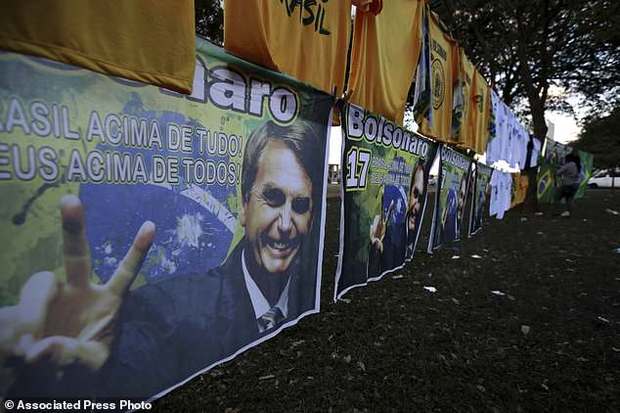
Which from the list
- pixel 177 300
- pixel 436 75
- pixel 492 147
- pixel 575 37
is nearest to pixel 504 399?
pixel 177 300

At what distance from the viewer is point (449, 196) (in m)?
5.42

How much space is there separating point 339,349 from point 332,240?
12.8 ft

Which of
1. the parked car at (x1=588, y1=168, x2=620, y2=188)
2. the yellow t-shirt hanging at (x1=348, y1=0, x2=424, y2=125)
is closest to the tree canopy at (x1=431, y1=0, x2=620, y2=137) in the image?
the yellow t-shirt hanging at (x1=348, y1=0, x2=424, y2=125)

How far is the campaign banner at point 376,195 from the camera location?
2875mm

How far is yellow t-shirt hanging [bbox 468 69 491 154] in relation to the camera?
555cm

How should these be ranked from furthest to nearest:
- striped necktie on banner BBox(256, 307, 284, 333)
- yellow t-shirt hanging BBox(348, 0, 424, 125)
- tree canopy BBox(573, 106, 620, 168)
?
tree canopy BBox(573, 106, 620, 168), yellow t-shirt hanging BBox(348, 0, 424, 125), striped necktie on banner BBox(256, 307, 284, 333)

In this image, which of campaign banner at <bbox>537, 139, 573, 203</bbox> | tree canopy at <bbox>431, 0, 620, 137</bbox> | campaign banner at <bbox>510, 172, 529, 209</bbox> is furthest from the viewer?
campaign banner at <bbox>537, 139, 573, 203</bbox>

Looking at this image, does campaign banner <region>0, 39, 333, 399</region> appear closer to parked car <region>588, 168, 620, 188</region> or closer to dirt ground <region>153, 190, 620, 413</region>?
dirt ground <region>153, 190, 620, 413</region>

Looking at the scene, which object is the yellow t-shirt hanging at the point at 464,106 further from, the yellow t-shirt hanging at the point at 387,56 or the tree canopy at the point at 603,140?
the tree canopy at the point at 603,140

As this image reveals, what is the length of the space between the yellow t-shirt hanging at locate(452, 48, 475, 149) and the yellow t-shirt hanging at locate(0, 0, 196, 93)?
13.6 feet

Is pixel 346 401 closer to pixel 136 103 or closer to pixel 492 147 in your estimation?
pixel 136 103

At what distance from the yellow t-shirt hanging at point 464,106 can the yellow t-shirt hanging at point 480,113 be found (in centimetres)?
12

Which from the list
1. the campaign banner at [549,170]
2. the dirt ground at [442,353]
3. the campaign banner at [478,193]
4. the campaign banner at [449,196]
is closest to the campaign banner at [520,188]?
the campaign banner at [549,170]

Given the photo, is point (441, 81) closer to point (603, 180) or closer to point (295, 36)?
point (295, 36)
